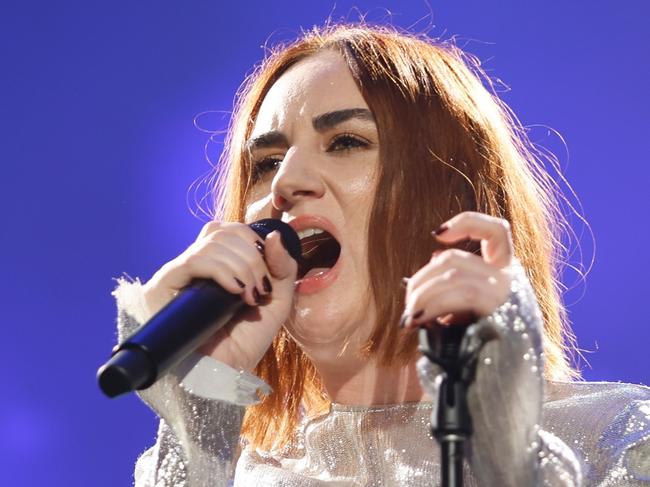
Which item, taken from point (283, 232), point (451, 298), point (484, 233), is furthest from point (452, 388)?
point (283, 232)

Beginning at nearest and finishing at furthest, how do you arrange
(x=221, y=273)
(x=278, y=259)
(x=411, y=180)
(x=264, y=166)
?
(x=221, y=273)
(x=278, y=259)
(x=411, y=180)
(x=264, y=166)

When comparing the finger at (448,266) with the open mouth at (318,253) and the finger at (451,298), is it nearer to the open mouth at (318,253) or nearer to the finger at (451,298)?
the finger at (451,298)

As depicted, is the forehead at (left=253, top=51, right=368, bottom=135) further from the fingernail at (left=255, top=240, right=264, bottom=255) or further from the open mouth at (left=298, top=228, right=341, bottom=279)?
the fingernail at (left=255, top=240, right=264, bottom=255)

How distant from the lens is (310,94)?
→ 1506mm

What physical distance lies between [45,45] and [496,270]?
1868mm

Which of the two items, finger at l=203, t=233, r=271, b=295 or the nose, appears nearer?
finger at l=203, t=233, r=271, b=295

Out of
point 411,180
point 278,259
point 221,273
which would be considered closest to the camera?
point 221,273

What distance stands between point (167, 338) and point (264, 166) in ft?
2.43

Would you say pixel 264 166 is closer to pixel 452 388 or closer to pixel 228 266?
pixel 228 266

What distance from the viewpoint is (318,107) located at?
147cm

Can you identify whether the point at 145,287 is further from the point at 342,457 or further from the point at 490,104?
the point at 490,104

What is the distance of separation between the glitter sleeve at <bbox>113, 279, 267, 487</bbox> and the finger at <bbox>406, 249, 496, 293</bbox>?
1.36 feet

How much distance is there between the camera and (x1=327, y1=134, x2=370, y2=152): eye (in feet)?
4.75

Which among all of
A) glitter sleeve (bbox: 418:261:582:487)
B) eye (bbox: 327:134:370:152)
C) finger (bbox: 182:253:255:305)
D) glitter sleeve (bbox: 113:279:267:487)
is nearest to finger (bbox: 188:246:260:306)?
finger (bbox: 182:253:255:305)
